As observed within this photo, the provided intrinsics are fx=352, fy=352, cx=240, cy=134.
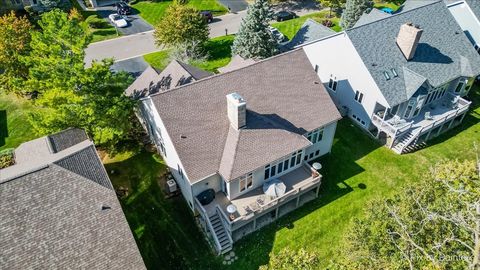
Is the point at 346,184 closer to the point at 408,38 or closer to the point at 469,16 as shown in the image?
the point at 408,38

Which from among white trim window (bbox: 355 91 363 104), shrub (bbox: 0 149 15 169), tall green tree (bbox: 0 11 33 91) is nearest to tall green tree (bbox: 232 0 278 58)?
white trim window (bbox: 355 91 363 104)

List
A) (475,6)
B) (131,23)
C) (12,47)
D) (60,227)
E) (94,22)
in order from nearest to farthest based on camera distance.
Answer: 1. (60,227)
2. (12,47)
3. (475,6)
4. (94,22)
5. (131,23)

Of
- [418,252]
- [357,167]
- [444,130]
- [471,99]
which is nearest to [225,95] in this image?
[357,167]

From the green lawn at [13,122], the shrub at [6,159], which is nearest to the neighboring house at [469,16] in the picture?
the green lawn at [13,122]

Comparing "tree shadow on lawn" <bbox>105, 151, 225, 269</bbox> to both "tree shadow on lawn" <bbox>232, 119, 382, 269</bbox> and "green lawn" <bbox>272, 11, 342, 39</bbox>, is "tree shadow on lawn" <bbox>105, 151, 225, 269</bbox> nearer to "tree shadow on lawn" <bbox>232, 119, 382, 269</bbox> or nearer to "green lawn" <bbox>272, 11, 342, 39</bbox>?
"tree shadow on lawn" <bbox>232, 119, 382, 269</bbox>

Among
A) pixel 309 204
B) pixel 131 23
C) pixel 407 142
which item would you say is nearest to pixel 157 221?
pixel 309 204
